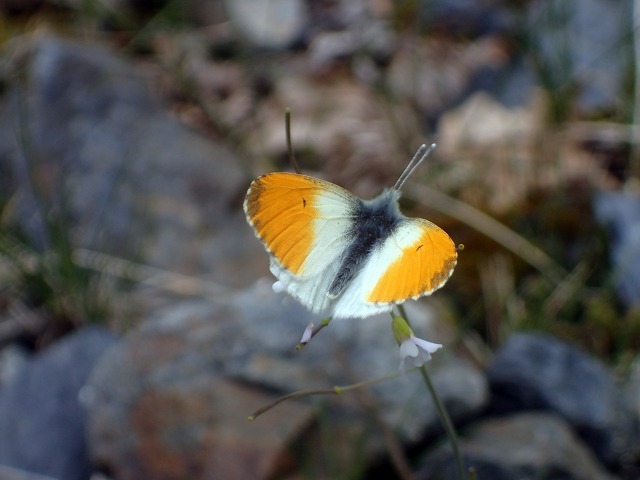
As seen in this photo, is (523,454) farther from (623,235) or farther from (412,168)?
(623,235)

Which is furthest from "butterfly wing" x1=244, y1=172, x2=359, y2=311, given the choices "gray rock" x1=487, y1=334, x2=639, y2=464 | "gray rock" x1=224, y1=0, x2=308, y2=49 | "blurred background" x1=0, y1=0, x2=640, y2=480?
"gray rock" x1=224, y1=0, x2=308, y2=49

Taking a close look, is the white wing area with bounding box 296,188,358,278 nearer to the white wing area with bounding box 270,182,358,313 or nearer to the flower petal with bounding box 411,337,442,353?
the white wing area with bounding box 270,182,358,313

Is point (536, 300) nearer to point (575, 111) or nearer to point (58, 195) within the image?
point (575, 111)

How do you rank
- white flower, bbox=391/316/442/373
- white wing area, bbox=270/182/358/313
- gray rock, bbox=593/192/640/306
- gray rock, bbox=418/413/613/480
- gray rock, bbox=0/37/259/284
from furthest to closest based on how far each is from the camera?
gray rock, bbox=0/37/259/284 < gray rock, bbox=593/192/640/306 < gray rock, bbox=418/413/613/480 < white wing area, bbox=270/182/358/313 < white flower, bbox=391/316/442/373

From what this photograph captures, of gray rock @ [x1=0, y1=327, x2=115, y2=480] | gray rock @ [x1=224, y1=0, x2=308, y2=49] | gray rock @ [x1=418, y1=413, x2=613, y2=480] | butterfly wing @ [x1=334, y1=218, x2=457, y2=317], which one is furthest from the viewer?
gray rock @ [x1=224, y1=0, x2=308, y2=49]

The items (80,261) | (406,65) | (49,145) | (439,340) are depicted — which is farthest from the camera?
(406,65)

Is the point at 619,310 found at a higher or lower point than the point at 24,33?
lower

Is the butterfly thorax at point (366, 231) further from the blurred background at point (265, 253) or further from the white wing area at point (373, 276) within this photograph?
the blurred background at point (265, 253)

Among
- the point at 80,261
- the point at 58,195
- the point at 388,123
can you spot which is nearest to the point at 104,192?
the point at 58,195
